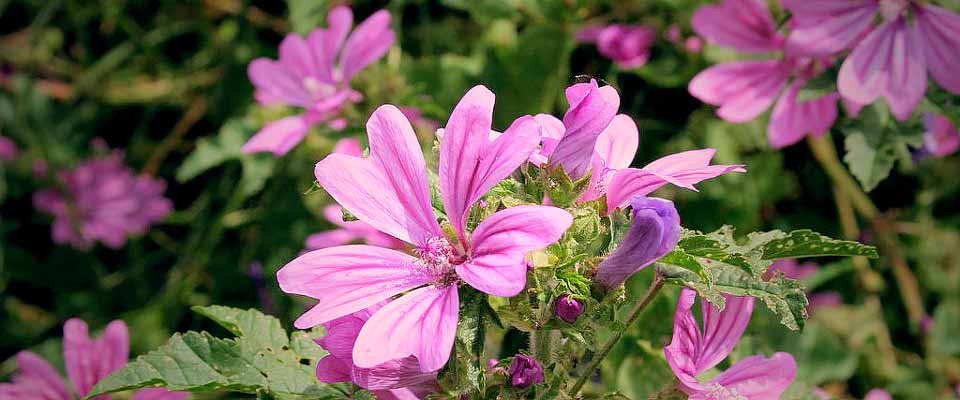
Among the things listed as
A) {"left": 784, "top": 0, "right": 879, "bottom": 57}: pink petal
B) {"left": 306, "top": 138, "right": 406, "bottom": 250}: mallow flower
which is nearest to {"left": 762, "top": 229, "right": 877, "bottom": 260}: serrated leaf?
{"left": 784, "top": 0, "right": 879, "bottom": 57}: pink petal

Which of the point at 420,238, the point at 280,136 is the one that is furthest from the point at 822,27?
the point at 280,136

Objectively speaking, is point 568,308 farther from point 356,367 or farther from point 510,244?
point 356,367

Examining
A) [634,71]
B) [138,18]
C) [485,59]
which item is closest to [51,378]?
[485,59]

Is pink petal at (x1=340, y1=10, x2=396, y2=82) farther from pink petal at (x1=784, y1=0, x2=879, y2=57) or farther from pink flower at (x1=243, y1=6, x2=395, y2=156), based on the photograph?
pink petal at (x1=784, y1=0, x2=879, y2=57)

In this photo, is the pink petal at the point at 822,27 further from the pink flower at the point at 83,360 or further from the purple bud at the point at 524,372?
the pink flower at the point at 83,360

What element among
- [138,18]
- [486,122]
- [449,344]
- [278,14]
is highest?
[138,18]

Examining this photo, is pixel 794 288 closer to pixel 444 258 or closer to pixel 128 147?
pixel 444 258
